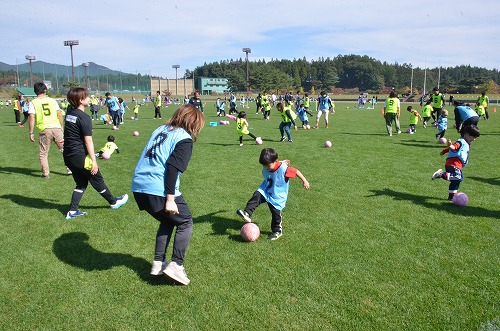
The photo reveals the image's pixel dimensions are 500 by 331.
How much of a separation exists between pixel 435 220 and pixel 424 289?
94.5 inches

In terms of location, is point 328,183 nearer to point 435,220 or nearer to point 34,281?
point 435,220

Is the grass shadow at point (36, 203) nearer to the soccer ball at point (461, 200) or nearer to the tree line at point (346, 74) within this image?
the soccer ball at point (461, 200)

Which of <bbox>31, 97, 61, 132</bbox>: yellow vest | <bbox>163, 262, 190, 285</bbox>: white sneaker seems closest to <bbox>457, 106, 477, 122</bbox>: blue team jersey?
<bbox>163, 262, 190, 285</bbox>: white sneaker

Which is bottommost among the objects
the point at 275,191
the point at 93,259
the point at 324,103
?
the point at 93,259

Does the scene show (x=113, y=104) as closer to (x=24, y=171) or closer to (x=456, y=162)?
(x=24, y=171)

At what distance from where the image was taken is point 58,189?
27.4 ft

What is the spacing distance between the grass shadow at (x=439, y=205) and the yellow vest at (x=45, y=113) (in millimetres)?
7370

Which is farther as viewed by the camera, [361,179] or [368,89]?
[368,89]

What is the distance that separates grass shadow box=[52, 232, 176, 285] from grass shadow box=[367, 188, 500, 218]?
4.92 metres

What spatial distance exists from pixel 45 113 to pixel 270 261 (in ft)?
21.8

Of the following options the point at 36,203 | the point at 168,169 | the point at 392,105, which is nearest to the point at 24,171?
the point at 36,203

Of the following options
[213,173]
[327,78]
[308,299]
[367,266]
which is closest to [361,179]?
[213,173]

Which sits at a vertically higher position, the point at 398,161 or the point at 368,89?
the point at 368,89

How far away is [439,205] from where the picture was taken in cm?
690
